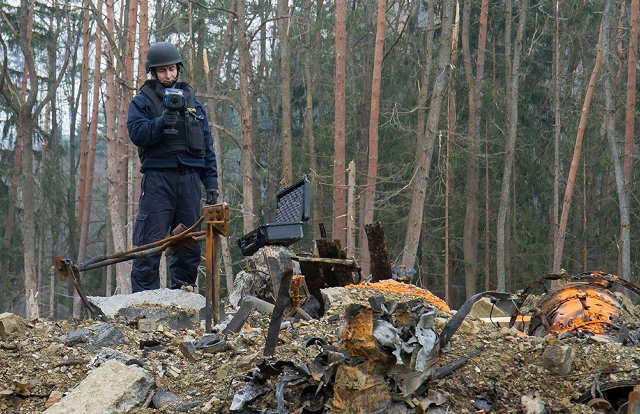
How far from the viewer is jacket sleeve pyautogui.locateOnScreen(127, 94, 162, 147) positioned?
20.4ft

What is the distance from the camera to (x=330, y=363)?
3307mm

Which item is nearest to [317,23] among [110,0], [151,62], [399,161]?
[399,161]

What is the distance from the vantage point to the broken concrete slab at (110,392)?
11.4ft

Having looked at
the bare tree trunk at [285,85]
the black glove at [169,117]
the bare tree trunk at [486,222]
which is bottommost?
the bare tree trunk at [486,222]

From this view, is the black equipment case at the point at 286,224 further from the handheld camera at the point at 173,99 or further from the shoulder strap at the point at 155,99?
the shoulder strap at the point at 155,99

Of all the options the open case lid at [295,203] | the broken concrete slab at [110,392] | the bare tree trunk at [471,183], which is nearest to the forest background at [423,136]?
the bare tree trunk at [471,183]

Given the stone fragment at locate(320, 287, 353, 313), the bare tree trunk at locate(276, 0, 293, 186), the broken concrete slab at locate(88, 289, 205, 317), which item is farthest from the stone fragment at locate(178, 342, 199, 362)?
the bare tree trunk at locate(276, 0, 293, 186)

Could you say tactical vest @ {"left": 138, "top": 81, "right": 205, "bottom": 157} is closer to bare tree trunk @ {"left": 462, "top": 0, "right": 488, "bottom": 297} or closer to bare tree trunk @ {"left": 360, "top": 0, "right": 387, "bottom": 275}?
bare tree trunk @ {"left": 360, "top": 0, "right": 387, "bottom": 275}

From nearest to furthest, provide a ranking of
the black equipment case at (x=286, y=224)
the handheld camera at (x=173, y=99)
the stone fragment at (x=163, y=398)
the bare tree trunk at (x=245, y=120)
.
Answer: the stone fragment at (x=163, y=398)
the black equipment case at (x=286, y=224)
the handheld camera at (x=173, y=99)
the bare tree trunk at (x=245, y=120)

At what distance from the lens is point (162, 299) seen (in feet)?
20.0

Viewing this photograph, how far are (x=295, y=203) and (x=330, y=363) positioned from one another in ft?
7.84

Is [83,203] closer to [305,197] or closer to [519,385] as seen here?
[305,197]

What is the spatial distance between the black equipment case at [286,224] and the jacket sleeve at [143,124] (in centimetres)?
115

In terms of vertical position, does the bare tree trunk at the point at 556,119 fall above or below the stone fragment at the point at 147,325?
above
